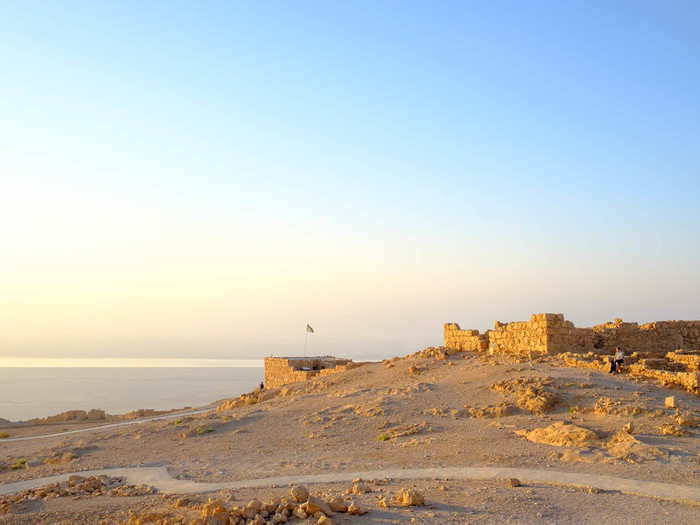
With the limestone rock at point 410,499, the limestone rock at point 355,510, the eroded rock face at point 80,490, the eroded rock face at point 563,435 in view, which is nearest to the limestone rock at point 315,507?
the limestone rock at point 355,510

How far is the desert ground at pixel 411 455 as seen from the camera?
8195 millimetres

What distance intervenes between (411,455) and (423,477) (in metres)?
1.81

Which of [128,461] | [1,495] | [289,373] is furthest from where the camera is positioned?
[289,373]

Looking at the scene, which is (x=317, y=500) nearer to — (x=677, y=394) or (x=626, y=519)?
(x=626, y=519)

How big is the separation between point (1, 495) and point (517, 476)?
10672 mm

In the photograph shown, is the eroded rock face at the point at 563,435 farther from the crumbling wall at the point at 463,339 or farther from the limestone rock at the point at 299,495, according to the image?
the crumbling wall at the point at 463,339

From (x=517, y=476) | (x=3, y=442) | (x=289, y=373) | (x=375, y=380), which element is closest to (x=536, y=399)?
(x=517, y=476)

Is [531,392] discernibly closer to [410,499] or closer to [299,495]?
[410,499]

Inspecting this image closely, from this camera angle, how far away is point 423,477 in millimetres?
10477

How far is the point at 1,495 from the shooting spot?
11.8 metres

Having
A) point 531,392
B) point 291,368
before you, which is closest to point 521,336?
point 531,392

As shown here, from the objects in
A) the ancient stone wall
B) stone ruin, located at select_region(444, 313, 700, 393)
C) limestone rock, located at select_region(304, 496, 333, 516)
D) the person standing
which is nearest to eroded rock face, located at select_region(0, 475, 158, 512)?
limestone rock, located at select_region(304, 496, 333, 516)

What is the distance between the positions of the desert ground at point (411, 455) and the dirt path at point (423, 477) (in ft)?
0.19

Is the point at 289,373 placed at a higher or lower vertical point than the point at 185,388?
higher
